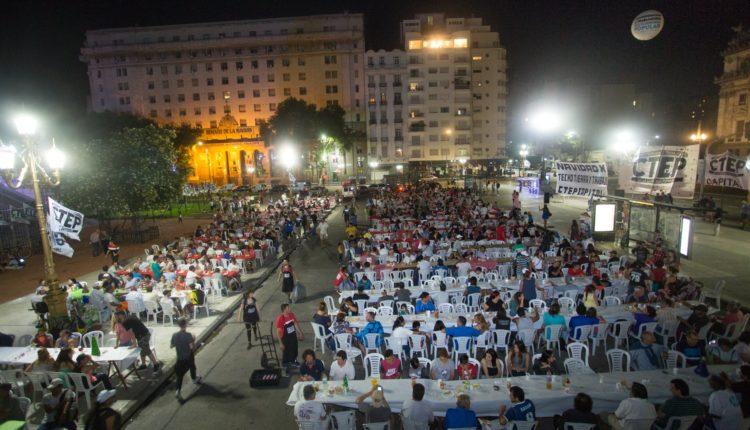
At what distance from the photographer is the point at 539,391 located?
20.8 ft

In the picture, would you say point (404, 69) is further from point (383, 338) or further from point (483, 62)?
point (383, 338)

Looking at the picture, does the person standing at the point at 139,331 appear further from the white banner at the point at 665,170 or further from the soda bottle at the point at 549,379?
the white banner at the point at 665,170

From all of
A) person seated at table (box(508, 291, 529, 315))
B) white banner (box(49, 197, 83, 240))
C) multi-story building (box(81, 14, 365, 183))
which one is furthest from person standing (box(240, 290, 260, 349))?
multi-story building (box(81, 14, 365, 183))

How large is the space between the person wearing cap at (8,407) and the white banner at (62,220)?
5.25 meters

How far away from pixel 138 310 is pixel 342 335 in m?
6.69

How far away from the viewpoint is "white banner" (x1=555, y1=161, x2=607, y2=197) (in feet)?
50.8

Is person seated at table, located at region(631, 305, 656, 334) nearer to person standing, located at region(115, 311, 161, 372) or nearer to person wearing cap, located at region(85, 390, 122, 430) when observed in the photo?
person wearing cap, located at region(85, 390, 122, 430)

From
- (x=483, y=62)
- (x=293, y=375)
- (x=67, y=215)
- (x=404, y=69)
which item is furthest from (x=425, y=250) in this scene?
(x=483, y=62)

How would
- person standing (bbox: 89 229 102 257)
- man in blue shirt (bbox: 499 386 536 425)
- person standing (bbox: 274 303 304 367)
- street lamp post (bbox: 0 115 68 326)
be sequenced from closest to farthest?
1. man in blue shirt (bbox: 499 386 536 425)
2. person standing (bbox: 274 303 304 367)
3. street lamp post (bbox: 0 115 68 326)
4. person standing (bbox: 89 229 102 257)

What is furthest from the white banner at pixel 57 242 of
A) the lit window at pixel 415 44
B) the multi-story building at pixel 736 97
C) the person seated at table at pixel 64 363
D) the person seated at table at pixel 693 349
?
the lit window at pixel 415 44

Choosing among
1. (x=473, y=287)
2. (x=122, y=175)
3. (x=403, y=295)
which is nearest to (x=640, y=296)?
(x=473, y=287)

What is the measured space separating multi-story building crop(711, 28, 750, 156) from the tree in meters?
54.0

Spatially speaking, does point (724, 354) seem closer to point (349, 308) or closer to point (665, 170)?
point (349, 308)

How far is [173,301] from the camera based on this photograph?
11.9 m
